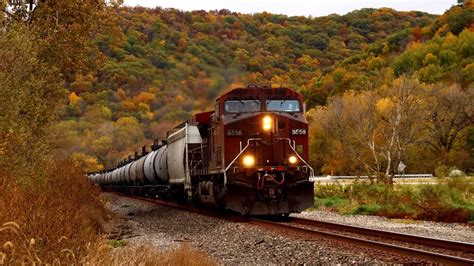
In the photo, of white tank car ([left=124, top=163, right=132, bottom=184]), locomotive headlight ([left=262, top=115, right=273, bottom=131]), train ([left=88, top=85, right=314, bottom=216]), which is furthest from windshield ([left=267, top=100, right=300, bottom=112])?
white tank car ([left=124, top=163, right=132, bottom=184])

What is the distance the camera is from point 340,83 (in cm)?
8188

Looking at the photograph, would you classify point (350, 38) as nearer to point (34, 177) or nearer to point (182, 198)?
point (182, 198)

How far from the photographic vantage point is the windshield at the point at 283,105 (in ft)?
60.2

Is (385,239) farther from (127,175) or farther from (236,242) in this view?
(127,175)

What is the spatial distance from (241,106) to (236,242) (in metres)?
6.27

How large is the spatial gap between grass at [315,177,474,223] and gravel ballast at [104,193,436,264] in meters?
6.48

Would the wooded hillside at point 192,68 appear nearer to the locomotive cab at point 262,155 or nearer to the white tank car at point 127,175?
the white tank car at point 127,175

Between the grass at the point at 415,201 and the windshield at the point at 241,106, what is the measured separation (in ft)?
20.7

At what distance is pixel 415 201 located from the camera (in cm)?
2089

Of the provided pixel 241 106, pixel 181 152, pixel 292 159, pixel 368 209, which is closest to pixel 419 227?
pixel 292 159

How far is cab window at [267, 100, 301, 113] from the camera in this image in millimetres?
18359

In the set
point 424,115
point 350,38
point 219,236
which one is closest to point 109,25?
point 219,236

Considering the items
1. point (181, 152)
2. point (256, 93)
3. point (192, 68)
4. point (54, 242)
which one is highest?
point (192, 68)

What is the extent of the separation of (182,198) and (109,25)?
9198mm
